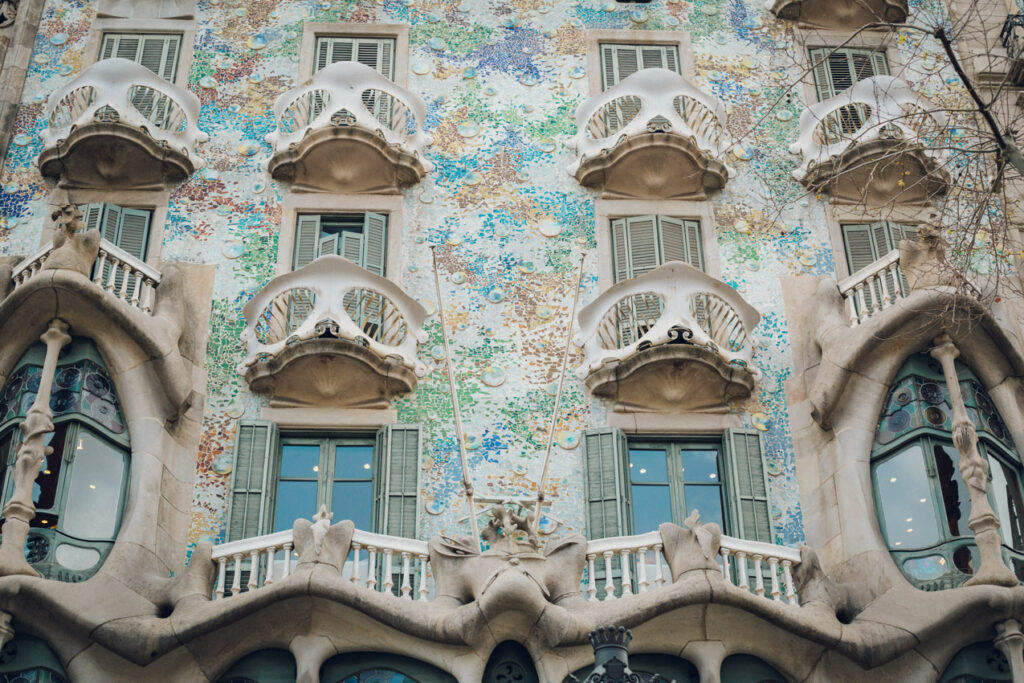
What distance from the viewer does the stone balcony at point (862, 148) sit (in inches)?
804

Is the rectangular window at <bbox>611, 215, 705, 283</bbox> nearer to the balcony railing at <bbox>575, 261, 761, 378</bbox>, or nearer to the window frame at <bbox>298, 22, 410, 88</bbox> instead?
the balcony railing at <bbox>575, 261, 761, 378</bbox>

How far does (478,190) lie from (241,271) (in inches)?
127

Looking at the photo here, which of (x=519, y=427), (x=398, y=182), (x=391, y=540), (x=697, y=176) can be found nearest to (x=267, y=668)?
(x=391, y=540)

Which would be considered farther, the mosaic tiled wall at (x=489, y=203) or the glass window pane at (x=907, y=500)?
the mosaic tiled wall at (x=489, y=203)

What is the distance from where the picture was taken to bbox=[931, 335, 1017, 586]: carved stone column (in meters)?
16.2

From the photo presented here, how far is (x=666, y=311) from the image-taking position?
18797 millimetres

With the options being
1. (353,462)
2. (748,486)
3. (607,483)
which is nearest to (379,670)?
(353,462)

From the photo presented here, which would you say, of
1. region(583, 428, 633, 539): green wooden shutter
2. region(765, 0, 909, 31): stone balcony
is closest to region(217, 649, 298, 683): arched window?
region(583, 428, 633, 539): green wooden shutter

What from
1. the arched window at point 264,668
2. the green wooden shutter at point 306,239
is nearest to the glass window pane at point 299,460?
the green wooden shutter at point 306,239

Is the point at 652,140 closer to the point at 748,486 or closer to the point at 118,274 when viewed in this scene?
the point at 748,486

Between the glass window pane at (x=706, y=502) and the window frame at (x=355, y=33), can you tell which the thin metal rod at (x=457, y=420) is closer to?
the glass window pane at (x=706, y=502)

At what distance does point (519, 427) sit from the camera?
61.4ft

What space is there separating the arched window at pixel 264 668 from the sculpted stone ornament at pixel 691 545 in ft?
13.0

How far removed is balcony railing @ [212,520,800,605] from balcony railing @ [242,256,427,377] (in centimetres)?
268
